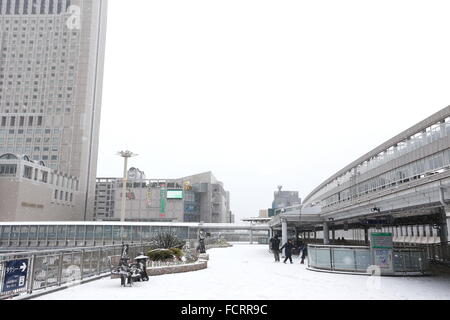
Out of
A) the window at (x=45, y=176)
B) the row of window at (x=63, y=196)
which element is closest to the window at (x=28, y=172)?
the window at (x=45, y=176)

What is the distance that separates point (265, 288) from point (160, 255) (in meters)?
7.58

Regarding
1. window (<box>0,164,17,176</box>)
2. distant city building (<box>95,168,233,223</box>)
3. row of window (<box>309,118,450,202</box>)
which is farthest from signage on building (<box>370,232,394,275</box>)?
distant city building (<box>95,168,233,223</box>)

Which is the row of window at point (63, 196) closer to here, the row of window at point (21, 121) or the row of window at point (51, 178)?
the row of window at point (51, 178)

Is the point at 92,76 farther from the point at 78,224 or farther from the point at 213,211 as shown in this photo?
the point at 78,224

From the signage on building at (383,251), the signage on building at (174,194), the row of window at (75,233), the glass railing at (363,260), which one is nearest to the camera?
the signage on building at (383,251)

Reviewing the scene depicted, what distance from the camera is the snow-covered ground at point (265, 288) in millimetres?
11197

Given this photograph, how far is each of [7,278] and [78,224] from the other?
54962 mm

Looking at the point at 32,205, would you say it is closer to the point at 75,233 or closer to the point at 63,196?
the point at 63,196

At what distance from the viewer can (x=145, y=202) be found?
112 metres

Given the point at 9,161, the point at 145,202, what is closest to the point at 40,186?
the point at 9,161

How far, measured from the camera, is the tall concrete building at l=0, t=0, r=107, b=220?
4508 inches

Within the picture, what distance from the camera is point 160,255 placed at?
18.9 m

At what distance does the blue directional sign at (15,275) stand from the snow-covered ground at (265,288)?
0.75m

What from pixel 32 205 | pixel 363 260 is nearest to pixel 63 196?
pixel 32 205
